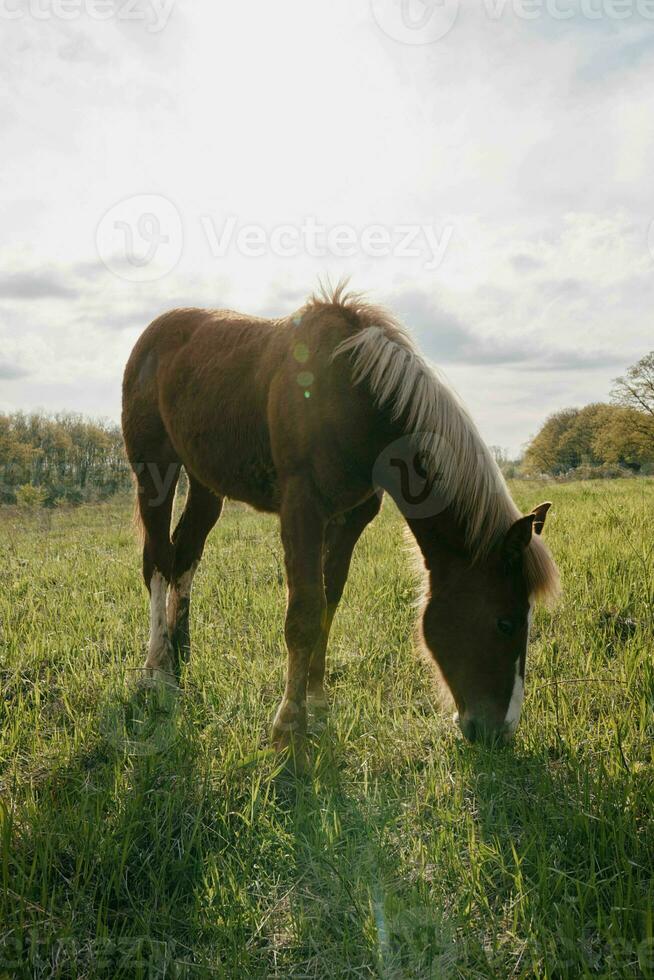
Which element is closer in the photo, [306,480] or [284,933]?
[284,933]

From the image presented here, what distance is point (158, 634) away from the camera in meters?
4.21

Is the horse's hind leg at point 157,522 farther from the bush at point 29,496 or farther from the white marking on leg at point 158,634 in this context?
the bush at point 29,496

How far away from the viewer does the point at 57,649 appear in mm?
4176

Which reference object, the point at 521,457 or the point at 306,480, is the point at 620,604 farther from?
the point at 521,457

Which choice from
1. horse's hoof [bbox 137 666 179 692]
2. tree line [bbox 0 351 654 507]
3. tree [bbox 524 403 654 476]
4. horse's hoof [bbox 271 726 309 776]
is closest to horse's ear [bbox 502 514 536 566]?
horse's hoof [bbox 271 726 309 776]

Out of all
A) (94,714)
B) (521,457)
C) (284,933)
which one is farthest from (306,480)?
(521,457)

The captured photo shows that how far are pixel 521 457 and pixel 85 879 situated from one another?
68.0 m

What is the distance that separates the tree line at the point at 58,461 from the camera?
37.3 metres

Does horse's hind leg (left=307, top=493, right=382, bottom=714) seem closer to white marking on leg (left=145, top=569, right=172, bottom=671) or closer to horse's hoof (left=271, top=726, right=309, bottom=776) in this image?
horse's hoof (left=271, top=726, right=309, bottom=776)

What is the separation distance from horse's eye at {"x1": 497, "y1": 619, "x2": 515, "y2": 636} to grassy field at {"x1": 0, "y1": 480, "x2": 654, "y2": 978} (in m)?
0.49

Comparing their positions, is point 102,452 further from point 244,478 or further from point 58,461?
point 244,478

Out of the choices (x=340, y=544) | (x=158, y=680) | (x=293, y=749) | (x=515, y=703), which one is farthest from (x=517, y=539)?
(x=158, y=680)

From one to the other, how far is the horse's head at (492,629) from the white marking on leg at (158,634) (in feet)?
6.44

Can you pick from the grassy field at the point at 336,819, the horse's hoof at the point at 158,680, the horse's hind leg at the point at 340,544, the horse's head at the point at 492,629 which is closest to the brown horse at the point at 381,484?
the horse's head at the point at 492,629
